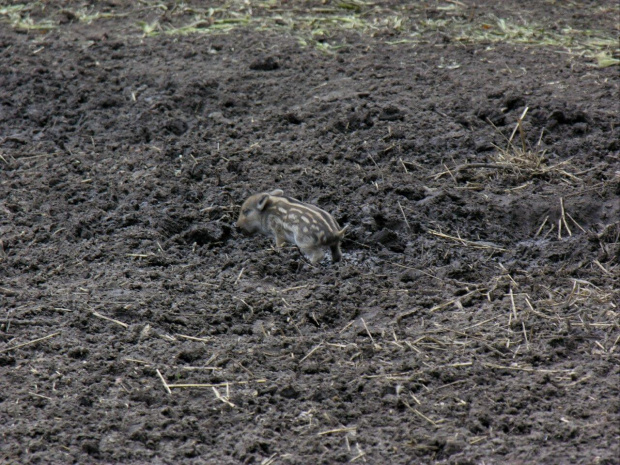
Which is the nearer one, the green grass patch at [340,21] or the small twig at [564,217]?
the small twig at [564,217]

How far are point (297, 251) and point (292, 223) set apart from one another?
206 mm

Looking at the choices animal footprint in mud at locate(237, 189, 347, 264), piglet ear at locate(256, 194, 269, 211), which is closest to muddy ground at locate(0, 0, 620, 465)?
animal footprint in mud at locate(237, 189, 347, 264)

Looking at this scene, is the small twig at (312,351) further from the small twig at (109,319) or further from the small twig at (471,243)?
the small twig at (471,243)

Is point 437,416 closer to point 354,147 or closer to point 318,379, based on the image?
point 318,379

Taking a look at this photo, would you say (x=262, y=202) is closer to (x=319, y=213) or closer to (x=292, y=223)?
(x=292, y=223)

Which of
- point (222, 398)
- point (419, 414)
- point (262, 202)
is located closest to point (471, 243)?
point (262, 202)

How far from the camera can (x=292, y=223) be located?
631 cm

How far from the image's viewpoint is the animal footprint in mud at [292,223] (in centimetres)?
607

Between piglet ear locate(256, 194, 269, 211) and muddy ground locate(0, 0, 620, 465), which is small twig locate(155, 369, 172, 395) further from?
piglet ear locate(256, 194, 269, 211)

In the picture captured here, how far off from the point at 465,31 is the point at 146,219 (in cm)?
473

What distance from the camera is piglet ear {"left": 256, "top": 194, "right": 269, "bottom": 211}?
21.1ft

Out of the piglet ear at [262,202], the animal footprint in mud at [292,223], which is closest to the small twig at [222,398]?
the animal footprint in mud at [292,223]

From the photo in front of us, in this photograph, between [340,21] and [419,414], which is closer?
[419,414]

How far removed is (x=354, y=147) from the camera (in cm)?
741
